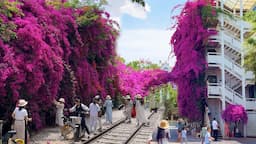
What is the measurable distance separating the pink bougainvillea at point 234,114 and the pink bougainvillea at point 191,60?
1910 mm

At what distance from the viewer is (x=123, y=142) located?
57.4 feet

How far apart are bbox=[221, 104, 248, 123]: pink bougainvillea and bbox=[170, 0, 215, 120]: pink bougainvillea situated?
1.91m

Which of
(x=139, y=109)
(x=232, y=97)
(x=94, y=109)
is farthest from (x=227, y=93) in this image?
(x=94, y=109)

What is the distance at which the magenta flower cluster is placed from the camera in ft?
50.8

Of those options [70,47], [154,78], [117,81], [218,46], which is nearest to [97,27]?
[70,47]

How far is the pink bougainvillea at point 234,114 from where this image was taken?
28984mm

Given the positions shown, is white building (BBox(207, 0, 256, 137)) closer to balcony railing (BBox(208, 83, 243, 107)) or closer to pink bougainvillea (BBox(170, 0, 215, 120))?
balcony railing (BBox(208, 83, 243, 107))

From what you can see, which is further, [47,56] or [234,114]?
[234,114]

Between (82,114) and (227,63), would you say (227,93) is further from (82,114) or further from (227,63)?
(82,114)

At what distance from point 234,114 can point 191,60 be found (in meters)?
4.75

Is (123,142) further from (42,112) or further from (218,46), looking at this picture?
(218,46)

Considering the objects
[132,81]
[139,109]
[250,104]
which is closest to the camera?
[139,109]

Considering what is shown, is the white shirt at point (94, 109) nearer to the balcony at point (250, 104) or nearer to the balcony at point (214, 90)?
the balcony at point (214, 90)

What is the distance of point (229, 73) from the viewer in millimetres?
→ 31125
